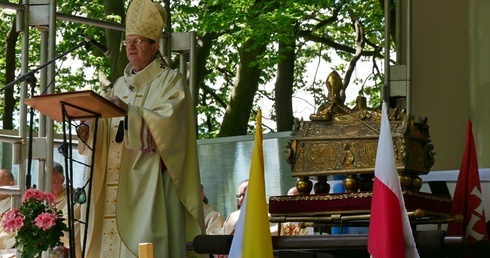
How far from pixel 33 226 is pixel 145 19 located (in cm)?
142

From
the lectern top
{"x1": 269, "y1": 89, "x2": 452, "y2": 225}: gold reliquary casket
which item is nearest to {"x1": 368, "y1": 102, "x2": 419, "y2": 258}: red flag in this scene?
{"x1": 269, "y1": 89, "x2": 452, "y2": 225}: gold reliquary casket

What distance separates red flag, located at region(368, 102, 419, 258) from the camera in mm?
5109

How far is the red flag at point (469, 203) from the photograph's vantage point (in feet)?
19.1

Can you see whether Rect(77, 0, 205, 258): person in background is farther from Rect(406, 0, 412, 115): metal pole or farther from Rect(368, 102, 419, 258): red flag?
Rect(406, 0, 412, 115): metal pole

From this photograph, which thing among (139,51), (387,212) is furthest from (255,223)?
(139,51)

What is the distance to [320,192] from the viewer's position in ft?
19.3

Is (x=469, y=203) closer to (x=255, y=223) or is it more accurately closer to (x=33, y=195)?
(x=255, y=223)

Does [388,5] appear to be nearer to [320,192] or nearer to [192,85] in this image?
[192,85]

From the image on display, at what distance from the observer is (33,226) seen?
6.57 meters

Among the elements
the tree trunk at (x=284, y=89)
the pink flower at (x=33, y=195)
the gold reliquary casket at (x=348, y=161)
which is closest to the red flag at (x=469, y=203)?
the gold reliquary casket at (x=348, y=161)

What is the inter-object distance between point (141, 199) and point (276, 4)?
476 inches

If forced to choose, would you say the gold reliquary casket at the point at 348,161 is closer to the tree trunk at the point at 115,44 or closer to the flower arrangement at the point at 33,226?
the flower arrangement at the point at 33,226

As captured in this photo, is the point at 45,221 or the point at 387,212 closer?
the point at 387,212

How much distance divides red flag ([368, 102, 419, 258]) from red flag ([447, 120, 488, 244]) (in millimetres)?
704
